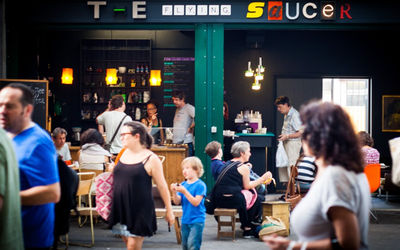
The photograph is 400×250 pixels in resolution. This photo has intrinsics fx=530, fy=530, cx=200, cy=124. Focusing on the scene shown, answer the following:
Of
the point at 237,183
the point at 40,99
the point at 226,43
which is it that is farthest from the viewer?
the point at 226,43

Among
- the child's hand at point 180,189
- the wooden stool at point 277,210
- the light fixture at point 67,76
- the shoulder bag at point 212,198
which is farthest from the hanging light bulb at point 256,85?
the child's hand at point 180,189

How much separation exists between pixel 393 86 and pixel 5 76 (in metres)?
8.69

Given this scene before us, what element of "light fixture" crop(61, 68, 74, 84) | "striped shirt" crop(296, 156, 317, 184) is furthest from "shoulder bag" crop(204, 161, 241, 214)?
"light fixture" crop(61, 68, 74, 84)

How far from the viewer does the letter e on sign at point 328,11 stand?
9.23m

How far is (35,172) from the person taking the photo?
295 cm

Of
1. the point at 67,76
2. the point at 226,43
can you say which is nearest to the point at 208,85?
the point at 226,43

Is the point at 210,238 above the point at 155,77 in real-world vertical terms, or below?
below

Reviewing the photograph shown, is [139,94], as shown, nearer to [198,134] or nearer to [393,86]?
[198,134]

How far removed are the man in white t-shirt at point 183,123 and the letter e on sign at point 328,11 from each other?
2.92 metres

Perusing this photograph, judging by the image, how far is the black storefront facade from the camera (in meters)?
9.27

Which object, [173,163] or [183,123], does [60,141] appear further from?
[183,123]

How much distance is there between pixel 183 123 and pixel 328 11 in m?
3.30

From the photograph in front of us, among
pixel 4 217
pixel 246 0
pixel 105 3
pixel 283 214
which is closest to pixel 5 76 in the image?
pixel 105 3

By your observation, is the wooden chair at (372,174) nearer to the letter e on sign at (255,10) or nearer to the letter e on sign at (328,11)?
the letter e on sign at (328,11)
